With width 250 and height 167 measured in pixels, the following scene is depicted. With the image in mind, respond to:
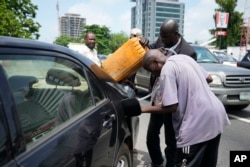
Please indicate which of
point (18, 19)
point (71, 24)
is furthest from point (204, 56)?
point (71, 24)

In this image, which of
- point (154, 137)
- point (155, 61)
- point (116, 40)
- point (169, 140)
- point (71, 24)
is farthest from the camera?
point (71, 24)

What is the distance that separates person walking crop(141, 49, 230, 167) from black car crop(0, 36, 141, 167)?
1.33 feet

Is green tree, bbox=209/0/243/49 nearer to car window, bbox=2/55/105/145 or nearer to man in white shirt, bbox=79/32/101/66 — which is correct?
man in white shirt, bbox=79/32/101/66

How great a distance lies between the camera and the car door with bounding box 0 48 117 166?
161 centimetres

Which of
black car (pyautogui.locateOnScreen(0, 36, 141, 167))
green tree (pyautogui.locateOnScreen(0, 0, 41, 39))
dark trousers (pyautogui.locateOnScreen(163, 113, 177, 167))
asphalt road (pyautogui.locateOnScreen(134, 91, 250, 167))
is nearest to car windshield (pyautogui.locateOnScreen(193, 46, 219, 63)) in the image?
asphalt road (pyautogui.locateOnScreen(134, 91, 250, 167))

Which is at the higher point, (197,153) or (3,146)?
(3,146)

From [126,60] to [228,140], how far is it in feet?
7.91

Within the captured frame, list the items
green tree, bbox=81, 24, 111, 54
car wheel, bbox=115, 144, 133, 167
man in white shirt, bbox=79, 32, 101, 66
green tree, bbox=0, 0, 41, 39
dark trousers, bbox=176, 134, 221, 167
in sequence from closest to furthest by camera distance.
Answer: dark trousers, bbox=176, 134, 221, 167
car wheel, bbox=115, 144, 133, 167
man in white shirt, bbox=79, 32, 101, 66
green tree, bbox=0, 0, 41, 39
green tree, bbox=81, 24, 111, 54

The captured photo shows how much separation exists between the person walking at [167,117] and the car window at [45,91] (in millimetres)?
872

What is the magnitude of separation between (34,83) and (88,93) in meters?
0.57

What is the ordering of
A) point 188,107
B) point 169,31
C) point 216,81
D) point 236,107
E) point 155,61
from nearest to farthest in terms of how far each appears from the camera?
point 188,107 < point 155,61 < point 169,31 < point 216,81 < point 236,107

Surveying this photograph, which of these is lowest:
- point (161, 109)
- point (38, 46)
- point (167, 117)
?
point (167, 117)

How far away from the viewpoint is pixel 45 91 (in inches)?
80.9

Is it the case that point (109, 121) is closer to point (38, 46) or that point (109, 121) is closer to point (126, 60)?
point (38, 46)
